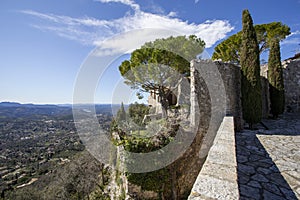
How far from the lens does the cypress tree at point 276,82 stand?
7336 millimetres

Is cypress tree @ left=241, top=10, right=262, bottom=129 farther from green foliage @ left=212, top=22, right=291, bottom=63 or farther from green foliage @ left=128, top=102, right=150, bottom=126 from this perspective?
green foliage @ left=128, top=102, right=150, bottom=126

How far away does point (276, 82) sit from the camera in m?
7.50

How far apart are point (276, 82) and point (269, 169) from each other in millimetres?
6990

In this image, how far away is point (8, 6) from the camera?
18.3 ft

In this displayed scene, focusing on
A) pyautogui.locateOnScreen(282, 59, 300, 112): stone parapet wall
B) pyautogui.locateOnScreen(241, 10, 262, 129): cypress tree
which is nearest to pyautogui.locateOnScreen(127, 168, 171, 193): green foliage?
pyautogui.locateOnScreen(241, 10, 262, 129): cypress tree

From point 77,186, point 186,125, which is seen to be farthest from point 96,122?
point 186,125

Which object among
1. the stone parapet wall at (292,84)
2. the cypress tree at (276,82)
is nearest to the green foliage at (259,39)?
the stone parapet wall at (292,84)

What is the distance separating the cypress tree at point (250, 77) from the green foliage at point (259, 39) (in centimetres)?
599

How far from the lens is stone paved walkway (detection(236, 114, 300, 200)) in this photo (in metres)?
1.74

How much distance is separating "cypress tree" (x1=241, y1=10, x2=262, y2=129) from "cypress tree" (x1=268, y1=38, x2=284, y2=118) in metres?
2.63

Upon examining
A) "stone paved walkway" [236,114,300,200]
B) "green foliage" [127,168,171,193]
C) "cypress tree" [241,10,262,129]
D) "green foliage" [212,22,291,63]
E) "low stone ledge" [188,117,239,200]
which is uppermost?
"green foliage" [212,22,291,63]

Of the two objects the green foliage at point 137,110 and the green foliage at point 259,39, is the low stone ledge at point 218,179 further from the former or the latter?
the green foliage at point 259,39

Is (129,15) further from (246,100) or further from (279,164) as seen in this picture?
(279,164)

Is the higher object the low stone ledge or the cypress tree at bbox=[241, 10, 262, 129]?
the cypress tree at bbox=[241, 10, 262, 129]
